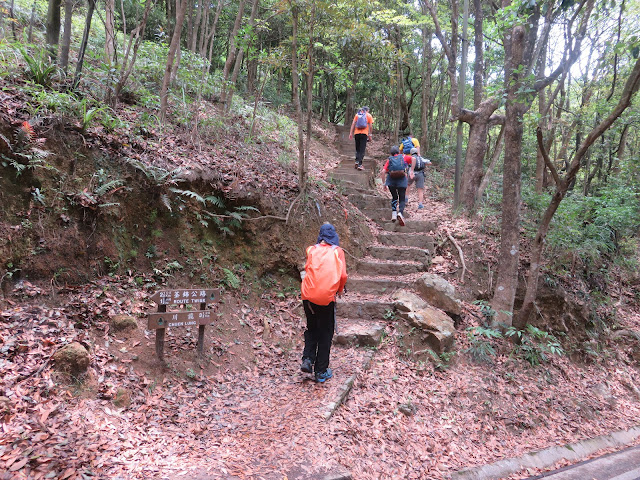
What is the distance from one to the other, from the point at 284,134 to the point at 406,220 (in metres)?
5.31

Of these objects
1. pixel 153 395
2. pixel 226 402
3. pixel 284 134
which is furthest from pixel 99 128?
pixel 284 134

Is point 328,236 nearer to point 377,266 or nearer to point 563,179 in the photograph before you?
point 377,266

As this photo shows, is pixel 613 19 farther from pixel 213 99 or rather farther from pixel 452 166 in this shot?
pixel 213 99

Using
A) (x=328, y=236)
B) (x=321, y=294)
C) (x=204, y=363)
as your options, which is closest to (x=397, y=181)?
(x=328, y=236)

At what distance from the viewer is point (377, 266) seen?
809 cm

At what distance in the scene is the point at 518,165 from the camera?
278 inches

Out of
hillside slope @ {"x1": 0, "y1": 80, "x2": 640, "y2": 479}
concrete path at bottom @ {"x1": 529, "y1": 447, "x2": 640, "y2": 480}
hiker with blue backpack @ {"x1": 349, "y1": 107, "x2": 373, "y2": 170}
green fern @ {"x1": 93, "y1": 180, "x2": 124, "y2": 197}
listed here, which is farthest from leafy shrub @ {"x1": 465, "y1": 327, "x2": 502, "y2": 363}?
hiker with blue backpack @ {"x1": 349, "y1": 107, "x2": 373, "y2": 170}

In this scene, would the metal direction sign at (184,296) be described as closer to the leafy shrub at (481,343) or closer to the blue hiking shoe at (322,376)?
the blue hiking shoe at (322,376)

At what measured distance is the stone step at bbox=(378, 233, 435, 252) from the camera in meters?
8.82

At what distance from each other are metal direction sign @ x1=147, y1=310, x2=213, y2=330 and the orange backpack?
1.43 meters

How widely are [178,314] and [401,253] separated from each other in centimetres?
549

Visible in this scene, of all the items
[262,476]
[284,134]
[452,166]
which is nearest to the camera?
[262,476]

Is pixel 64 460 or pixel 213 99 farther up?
pixel 213 99

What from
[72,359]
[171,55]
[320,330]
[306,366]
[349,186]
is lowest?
[306,366]
